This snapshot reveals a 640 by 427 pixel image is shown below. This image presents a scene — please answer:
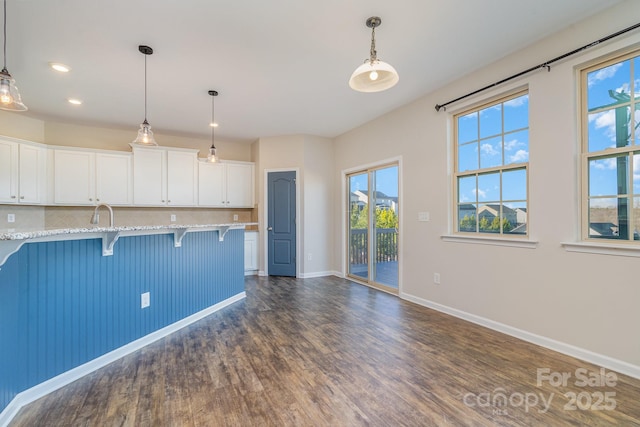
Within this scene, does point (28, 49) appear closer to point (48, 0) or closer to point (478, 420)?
point (48, 0)

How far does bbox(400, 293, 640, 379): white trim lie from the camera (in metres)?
2.15

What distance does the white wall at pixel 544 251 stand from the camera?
7.27 feet

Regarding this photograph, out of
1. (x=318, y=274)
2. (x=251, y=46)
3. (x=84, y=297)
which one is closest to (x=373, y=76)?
(x=251, y=46)

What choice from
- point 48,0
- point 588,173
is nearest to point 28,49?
point 48,0

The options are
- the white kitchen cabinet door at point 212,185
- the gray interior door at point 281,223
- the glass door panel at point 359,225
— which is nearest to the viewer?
the glass door panel at point 359,225

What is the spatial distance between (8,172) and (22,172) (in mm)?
145

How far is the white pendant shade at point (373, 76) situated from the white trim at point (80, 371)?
2.88 m

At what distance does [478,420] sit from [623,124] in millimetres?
2476

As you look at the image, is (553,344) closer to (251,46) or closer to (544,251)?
(544,251)

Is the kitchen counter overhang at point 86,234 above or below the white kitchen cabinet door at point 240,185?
below

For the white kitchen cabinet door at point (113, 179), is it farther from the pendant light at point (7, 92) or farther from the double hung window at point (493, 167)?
the double hung window at point (493, 167)

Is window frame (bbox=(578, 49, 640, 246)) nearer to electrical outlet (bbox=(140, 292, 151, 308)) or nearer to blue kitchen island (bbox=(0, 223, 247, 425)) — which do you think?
blue kitchen island (bbox=(0, 223, 247, 425))

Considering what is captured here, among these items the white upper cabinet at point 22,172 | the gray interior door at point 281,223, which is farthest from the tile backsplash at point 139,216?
the gray interior door at point 281,223

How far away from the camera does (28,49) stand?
274 centimetres
